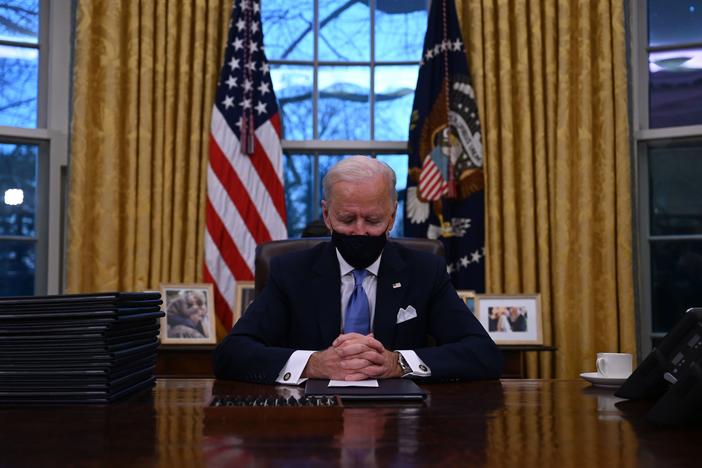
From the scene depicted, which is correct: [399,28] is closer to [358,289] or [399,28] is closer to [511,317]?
[511,317]

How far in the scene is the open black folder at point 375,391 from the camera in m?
1.39

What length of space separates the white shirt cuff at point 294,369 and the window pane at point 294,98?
2647 mm

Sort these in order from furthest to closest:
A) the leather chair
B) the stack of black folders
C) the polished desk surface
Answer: the leather chair
the stack of black folders
the polished desk surface

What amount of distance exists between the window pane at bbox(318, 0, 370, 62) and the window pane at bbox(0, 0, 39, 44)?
147 cm

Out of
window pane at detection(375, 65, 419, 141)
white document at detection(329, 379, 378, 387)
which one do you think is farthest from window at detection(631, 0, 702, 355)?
white document at detection(329, 379, 378, 387)

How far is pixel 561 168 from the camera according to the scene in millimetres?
4012

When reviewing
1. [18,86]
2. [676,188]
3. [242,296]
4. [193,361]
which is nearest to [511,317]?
[676,188]

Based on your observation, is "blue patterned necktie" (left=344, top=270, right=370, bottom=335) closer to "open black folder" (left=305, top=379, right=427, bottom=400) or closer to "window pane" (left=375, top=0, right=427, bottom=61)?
"open black folder" (left=305, top=379, right=427, bottom=400)

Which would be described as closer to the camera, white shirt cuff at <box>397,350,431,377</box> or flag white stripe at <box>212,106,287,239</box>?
white shirt cuff at <box>397,350,431,377</box>

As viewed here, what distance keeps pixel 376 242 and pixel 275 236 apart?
190cm

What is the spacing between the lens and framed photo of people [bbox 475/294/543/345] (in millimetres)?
3779

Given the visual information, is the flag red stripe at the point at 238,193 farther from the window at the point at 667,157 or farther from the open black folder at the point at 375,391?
the open black folder at the point at 375,391

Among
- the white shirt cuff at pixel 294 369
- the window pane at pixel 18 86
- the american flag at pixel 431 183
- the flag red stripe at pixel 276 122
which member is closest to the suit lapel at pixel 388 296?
the white shirt cuff at pixel 294 369

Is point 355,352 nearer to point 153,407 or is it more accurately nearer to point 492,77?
point 153,407
